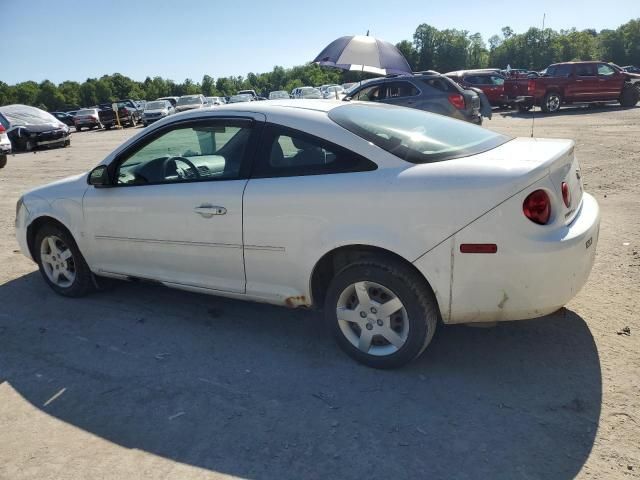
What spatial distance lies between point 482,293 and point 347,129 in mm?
1268

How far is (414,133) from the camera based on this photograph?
10.9ft

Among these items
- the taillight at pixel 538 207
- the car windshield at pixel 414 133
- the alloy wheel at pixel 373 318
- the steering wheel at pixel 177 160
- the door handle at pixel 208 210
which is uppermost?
the car windshield at pixel 414 133

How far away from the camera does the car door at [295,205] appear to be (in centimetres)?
304

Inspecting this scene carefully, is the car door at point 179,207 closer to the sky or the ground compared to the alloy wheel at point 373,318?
closer to the sky

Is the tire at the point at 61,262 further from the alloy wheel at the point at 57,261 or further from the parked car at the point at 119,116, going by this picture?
the parked car at the point at 119,116

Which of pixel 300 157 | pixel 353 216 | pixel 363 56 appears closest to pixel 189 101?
pixel 363 56

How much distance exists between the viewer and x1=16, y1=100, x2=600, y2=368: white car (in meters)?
2.76

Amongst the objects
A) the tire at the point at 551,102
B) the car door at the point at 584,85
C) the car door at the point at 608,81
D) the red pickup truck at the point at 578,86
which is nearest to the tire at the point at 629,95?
the red pickup truck at the point at 578,86

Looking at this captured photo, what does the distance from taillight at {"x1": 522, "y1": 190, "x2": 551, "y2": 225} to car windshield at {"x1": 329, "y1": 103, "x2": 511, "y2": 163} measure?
0.53 metres

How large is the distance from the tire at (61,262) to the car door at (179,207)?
10.1 inches

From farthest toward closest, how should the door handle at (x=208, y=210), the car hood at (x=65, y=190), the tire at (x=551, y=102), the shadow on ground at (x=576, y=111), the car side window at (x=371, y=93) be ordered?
1. the tire at (x=551, y=102)
2. the shadow on ground at (x=576, y=111)
3. the car side window at (x=371, y=93)
4. the car hood at (x=65, y=190)
5. the door handle at (x=208, y=210)

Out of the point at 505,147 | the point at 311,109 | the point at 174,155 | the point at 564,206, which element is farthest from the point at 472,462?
the point at 174,155

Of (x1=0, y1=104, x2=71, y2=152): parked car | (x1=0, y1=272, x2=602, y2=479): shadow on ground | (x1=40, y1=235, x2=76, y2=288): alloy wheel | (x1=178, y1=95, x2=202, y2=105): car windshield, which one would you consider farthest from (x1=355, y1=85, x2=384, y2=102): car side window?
(x1=178, y1=95, x2=202, y2=105): car windshield

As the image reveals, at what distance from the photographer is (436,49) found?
11788cm
